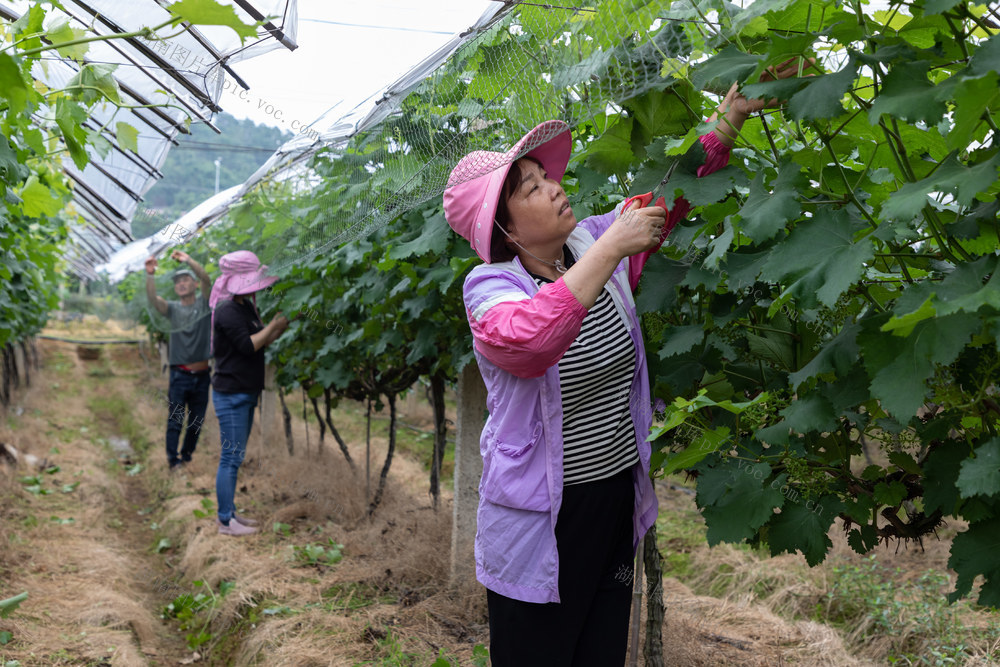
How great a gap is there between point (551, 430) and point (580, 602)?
1.59ft

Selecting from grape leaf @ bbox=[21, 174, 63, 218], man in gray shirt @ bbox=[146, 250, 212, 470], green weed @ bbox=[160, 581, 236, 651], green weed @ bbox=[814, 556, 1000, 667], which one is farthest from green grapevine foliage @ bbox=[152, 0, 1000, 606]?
man in gray shirt @ bbox=[146, 250, 212, 470]

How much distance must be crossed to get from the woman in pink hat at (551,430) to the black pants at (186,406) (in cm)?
662

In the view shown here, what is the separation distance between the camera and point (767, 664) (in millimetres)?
3564

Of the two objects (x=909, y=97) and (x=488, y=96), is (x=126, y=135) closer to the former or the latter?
(x=488, y=96)

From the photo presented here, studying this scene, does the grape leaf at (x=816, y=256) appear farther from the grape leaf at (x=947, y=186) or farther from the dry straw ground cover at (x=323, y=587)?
the dry straw ground cover at (x=323, y=587)

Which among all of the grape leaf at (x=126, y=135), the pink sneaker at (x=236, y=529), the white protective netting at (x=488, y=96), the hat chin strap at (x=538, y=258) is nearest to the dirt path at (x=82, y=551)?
the pink sneaker at (x=236, y=529)

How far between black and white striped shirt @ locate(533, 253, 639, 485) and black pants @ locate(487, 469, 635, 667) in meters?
0.06

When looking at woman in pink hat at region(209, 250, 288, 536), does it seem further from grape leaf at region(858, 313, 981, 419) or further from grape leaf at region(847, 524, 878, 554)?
grape leaf at region(858, 313, 981, 419)

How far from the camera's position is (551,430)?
6.83 feet

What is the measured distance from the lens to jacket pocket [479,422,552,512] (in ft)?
6.81

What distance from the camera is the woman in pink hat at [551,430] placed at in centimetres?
208

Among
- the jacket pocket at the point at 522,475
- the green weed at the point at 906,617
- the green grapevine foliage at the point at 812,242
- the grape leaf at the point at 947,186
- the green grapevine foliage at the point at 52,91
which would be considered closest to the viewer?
the grape leaf at the point at 947,186

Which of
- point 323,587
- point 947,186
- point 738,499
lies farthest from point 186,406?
point 947,186

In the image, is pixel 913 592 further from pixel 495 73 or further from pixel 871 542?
pixel 495 73
